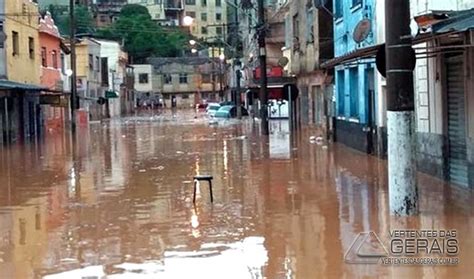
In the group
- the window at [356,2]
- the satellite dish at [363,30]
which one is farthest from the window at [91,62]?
the satellite dish at [363,30]

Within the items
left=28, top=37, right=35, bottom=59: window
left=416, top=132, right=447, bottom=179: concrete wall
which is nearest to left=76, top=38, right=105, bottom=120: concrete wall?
left=28, top=37, right=35, bottom=59: window

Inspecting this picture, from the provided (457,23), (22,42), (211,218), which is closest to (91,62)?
(22,42)

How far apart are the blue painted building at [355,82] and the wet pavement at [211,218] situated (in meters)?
2.00

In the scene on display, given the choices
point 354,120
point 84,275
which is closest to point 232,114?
point 354,120

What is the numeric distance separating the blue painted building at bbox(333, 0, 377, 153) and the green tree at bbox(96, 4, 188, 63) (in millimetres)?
85658

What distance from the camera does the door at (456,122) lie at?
1606cm

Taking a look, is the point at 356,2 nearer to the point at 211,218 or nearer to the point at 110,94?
the point at 211,218

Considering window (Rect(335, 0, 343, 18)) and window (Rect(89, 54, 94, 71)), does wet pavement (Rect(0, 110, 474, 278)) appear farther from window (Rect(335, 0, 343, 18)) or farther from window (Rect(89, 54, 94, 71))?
window (Rect(89, 54, 94, 71))

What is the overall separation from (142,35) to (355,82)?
102 metres

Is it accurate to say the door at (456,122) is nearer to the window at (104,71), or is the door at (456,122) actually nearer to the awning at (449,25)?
the awning at (449,25)

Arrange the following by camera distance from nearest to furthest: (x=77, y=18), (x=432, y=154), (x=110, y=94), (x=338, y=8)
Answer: (x=432, y=154), (x=338, y=8), (x=110, y=94), (x=77, y=18)

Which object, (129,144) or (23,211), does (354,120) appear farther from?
(23,211)

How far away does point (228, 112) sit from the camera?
70.9 m

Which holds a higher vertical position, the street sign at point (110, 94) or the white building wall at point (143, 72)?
the white building wall at point (143, 72)
